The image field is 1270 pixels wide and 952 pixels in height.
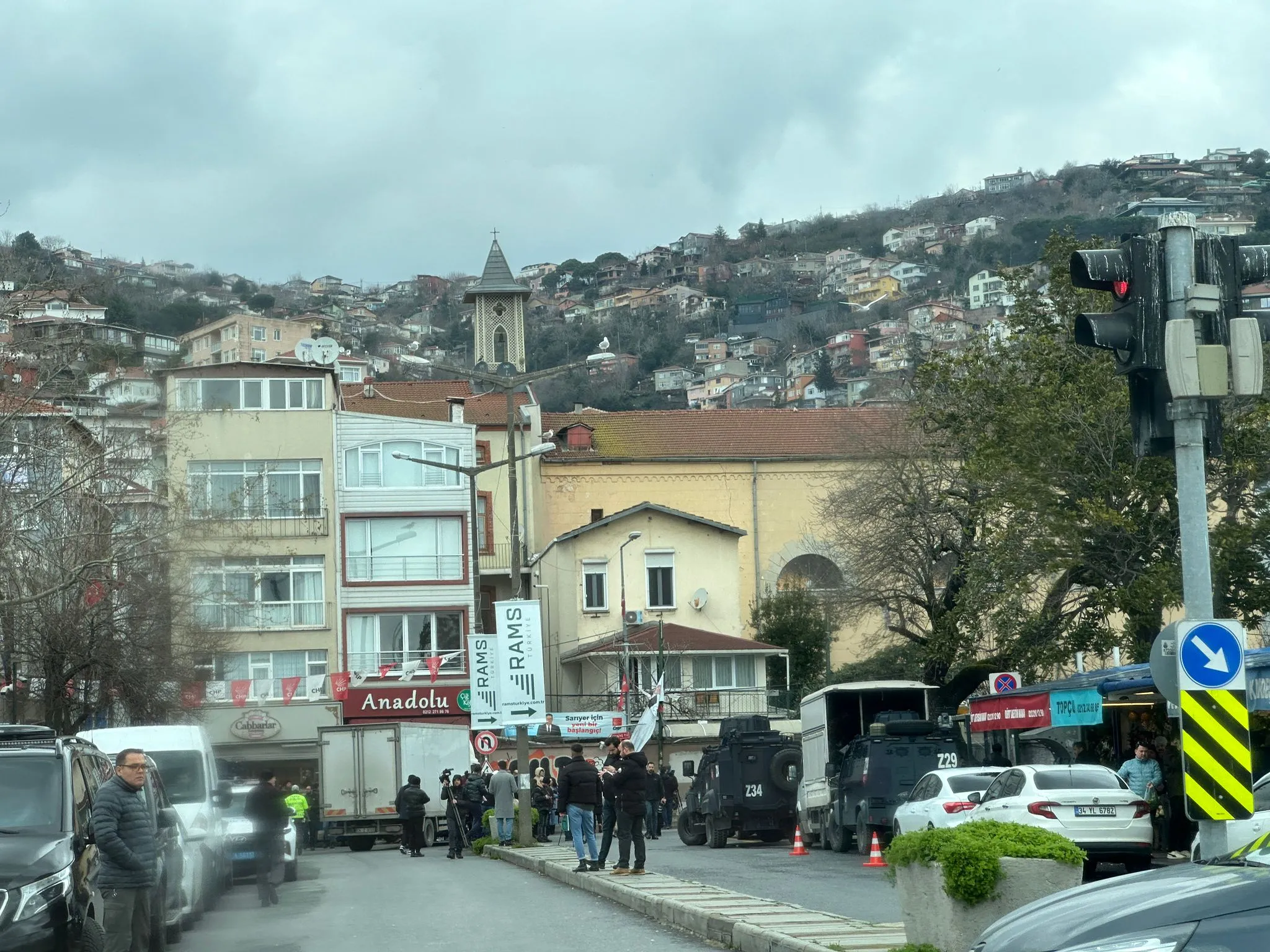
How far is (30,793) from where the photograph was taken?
11.6 meters

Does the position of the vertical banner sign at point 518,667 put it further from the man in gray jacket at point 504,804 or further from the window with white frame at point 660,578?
the window with white frame at point 660,578

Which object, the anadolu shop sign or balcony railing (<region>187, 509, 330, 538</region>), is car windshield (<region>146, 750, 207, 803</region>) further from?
balcony railing (<region>187, 509, 330, 538</region>)

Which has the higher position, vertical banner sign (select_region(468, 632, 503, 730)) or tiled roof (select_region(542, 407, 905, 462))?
tiled roof (select_region(542, 407, 905, 462))

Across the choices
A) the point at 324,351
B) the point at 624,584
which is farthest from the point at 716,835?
the point at 324,351

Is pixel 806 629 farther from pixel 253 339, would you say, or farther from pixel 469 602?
pixel 253 339

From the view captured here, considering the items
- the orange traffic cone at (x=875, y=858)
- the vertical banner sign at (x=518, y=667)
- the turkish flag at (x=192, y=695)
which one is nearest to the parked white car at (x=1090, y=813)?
the orange traffic cone at (x=875, y=858)

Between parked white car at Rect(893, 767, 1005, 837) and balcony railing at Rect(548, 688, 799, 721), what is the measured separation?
35.5 meters

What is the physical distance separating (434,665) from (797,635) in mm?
17714

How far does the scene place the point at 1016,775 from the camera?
20.0 metres

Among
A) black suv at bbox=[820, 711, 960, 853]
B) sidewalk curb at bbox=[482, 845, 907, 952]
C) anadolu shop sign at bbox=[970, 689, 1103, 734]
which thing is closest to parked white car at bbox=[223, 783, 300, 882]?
sidewalk curb at bbox=[482, 845, 907, 952]

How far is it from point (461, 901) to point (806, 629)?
1860 inches

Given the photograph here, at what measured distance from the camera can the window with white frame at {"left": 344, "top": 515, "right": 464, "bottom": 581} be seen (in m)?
56.8

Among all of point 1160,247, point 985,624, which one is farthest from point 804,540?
point 1160,247

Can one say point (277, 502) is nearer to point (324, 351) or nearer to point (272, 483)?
point (272, 483)
